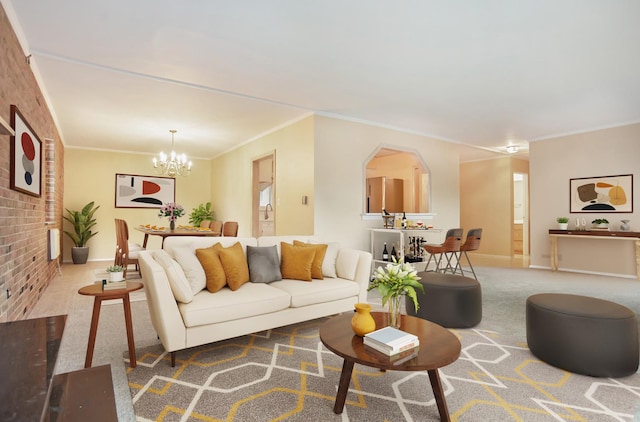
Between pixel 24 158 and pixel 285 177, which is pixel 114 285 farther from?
pixel 285 177

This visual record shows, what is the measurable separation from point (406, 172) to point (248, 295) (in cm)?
557

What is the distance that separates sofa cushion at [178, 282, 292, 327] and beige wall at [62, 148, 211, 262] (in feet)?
21.1

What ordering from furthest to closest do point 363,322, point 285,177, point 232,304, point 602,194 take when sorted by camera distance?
point 602,194 < point 285,177 < point 232,304 < point 363,322

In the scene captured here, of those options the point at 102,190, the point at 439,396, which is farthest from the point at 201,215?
the point at 439,396

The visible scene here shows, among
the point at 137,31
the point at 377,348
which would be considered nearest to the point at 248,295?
the point at 377,348

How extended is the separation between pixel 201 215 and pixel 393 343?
7.79 meters

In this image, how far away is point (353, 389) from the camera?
2096mm

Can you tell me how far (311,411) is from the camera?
1863 mm

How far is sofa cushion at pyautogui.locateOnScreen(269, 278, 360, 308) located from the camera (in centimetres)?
296

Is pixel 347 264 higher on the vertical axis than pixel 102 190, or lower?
lower

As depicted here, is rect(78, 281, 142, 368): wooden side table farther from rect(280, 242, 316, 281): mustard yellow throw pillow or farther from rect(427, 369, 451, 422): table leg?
rect(427, 369, 451, 422): table leg

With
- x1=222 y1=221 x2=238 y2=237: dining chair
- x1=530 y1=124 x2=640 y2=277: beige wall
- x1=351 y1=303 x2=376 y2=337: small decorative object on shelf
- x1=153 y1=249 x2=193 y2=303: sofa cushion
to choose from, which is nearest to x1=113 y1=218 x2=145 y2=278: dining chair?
x1=222 y1=221 x2=238 y2=237: dining chair

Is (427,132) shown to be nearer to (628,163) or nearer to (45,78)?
(628,163)

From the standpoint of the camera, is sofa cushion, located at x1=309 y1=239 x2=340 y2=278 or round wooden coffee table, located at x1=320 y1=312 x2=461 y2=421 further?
sofa cushion, located at x1=309 y1=239 x2=340 y2=278
